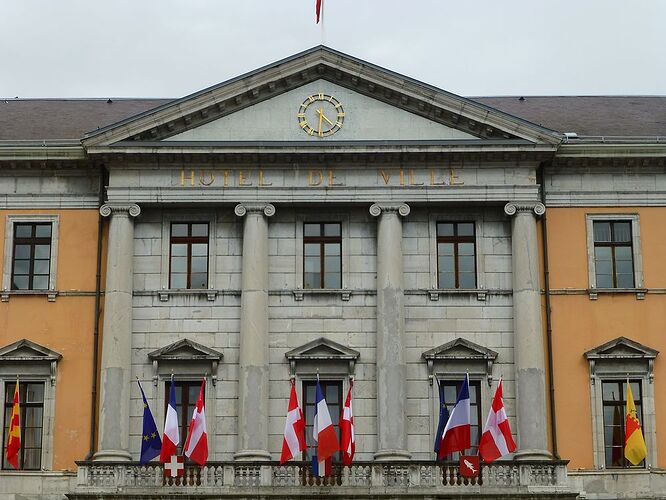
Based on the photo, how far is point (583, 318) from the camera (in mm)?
45750

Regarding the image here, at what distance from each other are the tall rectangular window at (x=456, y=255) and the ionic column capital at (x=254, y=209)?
17.3 feet

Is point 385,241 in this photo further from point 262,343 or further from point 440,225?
point 262,343

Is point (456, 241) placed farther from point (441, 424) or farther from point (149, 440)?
point (149, 440)

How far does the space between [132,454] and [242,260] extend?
22.1 feet

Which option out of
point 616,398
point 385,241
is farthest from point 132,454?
point 616,398

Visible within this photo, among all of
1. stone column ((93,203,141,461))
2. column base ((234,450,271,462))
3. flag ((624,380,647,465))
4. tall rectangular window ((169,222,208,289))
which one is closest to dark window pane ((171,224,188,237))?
tall rectangular window ((169,222,208,289))

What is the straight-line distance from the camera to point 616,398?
45219mm

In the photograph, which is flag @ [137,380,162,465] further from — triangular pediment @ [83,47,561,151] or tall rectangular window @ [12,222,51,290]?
triangular pediment @ [83,47,561,151]

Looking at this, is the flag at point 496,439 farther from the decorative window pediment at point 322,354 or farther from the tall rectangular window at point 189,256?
the tall rectangular window at point 189,256

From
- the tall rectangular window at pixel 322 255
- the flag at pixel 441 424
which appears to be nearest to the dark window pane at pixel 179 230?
the tall rectangular window at pixel 322 255

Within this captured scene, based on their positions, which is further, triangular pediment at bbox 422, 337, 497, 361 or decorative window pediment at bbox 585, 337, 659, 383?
decorative window pediment at bbox 585, 337, 659, 383

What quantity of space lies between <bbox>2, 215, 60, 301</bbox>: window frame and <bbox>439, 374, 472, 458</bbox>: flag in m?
12.9

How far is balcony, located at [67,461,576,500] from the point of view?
42.1 m

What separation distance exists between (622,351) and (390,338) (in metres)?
7.08
